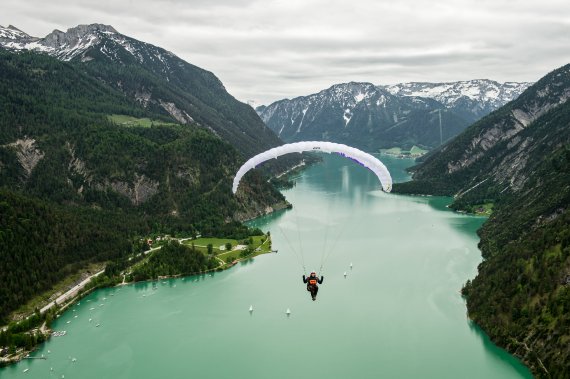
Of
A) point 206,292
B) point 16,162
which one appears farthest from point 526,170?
point 16,162

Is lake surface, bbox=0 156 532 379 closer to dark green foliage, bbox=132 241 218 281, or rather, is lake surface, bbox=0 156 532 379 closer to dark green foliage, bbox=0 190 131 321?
dark green foliage, bbox=132 241 218 281

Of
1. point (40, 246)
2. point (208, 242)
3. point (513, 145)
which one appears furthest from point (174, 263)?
point (513, 145)

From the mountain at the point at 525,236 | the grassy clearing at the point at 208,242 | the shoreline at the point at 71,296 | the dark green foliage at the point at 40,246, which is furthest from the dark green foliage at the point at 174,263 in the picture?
the mountain at the point at 525,236

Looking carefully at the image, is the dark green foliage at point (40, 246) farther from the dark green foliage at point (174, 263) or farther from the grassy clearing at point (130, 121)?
the grassy clearing at point (130, 121)

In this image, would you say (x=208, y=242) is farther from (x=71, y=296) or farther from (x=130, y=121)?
(x=130, y=121)

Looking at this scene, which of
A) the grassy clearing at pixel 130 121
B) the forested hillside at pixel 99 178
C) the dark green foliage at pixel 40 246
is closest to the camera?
the dark green foliage at pixel 40 246

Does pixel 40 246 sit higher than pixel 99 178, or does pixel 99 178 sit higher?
pixel 99 178
